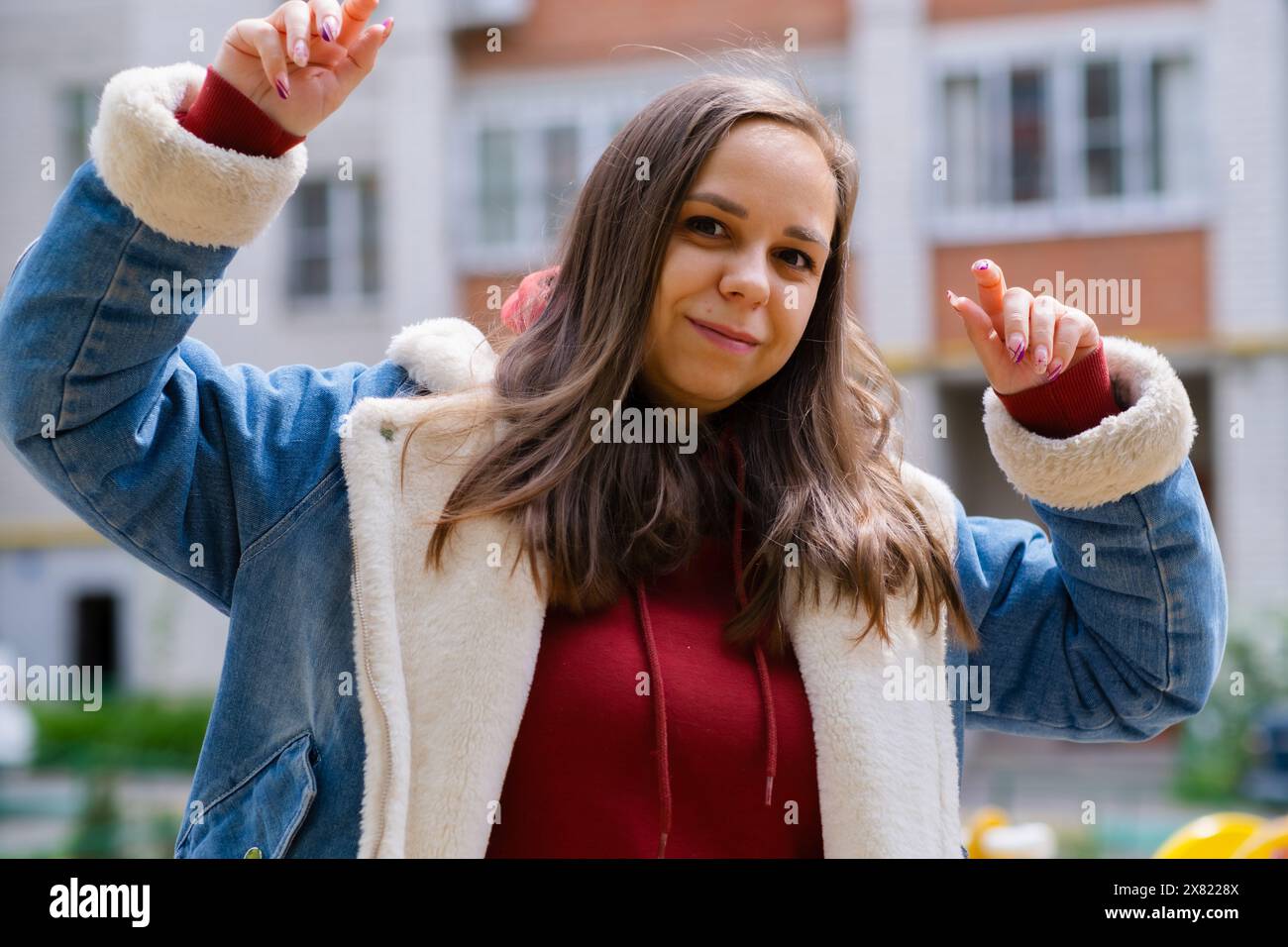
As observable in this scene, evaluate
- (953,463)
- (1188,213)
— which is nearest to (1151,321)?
Answer: (1188,213)

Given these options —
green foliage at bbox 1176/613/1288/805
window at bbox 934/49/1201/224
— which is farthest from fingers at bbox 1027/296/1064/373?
window at bbox 934/49/1201/224

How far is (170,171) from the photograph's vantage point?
1.27 meters

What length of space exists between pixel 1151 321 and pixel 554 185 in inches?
163

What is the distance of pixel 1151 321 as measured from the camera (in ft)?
31.6

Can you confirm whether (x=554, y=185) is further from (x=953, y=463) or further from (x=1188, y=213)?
(x=1188, y=213)

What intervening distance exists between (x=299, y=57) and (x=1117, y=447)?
2.84ft

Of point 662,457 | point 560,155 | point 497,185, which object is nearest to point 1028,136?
point 560,155

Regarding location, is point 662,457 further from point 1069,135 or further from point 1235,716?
point 1069,135

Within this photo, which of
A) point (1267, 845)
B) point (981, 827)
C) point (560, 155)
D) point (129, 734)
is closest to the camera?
point (1267, 845)

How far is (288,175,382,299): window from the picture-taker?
37.3 ft

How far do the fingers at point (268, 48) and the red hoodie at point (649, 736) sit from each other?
0.15ft

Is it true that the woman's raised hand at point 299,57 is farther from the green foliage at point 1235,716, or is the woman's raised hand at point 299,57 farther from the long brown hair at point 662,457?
the green foliage at point 1235,716

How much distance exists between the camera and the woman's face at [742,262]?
151 centimetres

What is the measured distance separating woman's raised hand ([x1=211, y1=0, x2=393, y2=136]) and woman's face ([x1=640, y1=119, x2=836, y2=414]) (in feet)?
1.22
